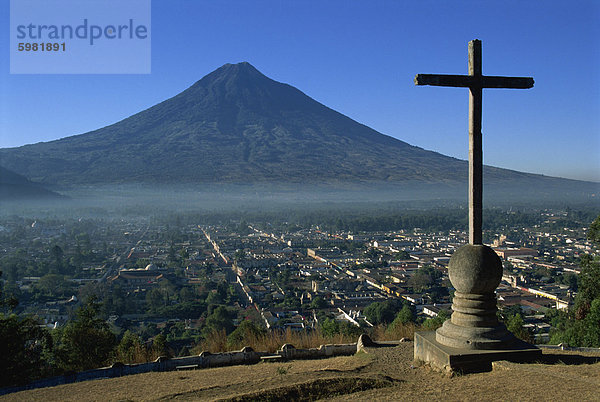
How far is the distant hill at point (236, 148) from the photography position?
10356cm

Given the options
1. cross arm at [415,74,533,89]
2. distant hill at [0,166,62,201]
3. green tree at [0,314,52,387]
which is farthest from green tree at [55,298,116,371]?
distant hill at [0,166,62,201]

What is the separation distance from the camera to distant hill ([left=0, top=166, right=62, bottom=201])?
92312 mm

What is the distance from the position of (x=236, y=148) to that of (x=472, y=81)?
4364 inches

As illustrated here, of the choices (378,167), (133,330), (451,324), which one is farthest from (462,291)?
(378,167)

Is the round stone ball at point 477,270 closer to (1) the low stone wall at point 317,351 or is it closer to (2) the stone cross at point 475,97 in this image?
(2) the stone cross at point 475,97

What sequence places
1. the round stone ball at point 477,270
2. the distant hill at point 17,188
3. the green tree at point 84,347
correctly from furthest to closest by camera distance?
the distant hill at point 17,188 < the green tree at point 84,347 < the round stone ball at point 477,270

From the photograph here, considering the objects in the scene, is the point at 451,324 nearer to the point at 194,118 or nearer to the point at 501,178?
the point at 194,118

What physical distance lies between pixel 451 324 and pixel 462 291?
1.50 feet

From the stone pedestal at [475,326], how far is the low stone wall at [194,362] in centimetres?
177

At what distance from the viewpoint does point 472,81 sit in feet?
23.1

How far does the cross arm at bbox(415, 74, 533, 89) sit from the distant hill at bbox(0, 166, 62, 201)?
101 meters

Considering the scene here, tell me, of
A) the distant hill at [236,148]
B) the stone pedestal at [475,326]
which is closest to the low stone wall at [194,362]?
the stone pedestal at [475,326]

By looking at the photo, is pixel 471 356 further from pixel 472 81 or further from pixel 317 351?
pixel 472 81

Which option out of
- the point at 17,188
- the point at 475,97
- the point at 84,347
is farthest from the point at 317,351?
the point at 17,188
